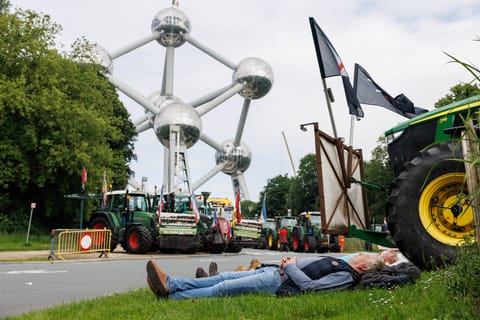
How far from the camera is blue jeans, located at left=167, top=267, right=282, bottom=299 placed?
589cm

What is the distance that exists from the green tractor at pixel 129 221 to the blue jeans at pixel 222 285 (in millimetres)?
16382

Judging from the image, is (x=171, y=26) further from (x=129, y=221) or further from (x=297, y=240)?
(x=129, y=221)

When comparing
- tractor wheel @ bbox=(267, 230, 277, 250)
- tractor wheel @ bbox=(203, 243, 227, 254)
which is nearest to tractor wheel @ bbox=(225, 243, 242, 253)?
tractor wheel @ bbox=(203, 243, 227, 254)

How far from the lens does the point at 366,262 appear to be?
6223 millimetres

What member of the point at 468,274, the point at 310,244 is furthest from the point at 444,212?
the point at 310,244

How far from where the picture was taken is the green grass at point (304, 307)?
168 inches

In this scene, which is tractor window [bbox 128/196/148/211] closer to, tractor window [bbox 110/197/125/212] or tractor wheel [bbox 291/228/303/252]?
tractor window [bbox 110/197/125/212]

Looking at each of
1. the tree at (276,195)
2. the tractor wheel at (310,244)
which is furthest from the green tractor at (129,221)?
the tree at (276,195)

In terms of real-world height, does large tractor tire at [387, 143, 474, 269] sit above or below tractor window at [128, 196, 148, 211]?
below

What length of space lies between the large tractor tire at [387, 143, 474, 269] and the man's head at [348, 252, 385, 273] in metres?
0.83

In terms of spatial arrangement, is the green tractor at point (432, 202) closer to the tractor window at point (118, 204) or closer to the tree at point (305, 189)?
the tractor window at point (118, 204)

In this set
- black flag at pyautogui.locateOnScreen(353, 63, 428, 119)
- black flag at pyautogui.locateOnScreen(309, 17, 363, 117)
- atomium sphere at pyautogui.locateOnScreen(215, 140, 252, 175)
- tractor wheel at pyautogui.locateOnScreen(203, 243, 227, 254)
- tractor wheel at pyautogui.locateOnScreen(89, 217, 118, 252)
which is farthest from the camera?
atomium sphere at pyautogui.locateOnScreen(215, 140, 252, 175)

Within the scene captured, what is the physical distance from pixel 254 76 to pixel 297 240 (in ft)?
117

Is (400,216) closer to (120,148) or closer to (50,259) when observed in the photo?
(50,259)
